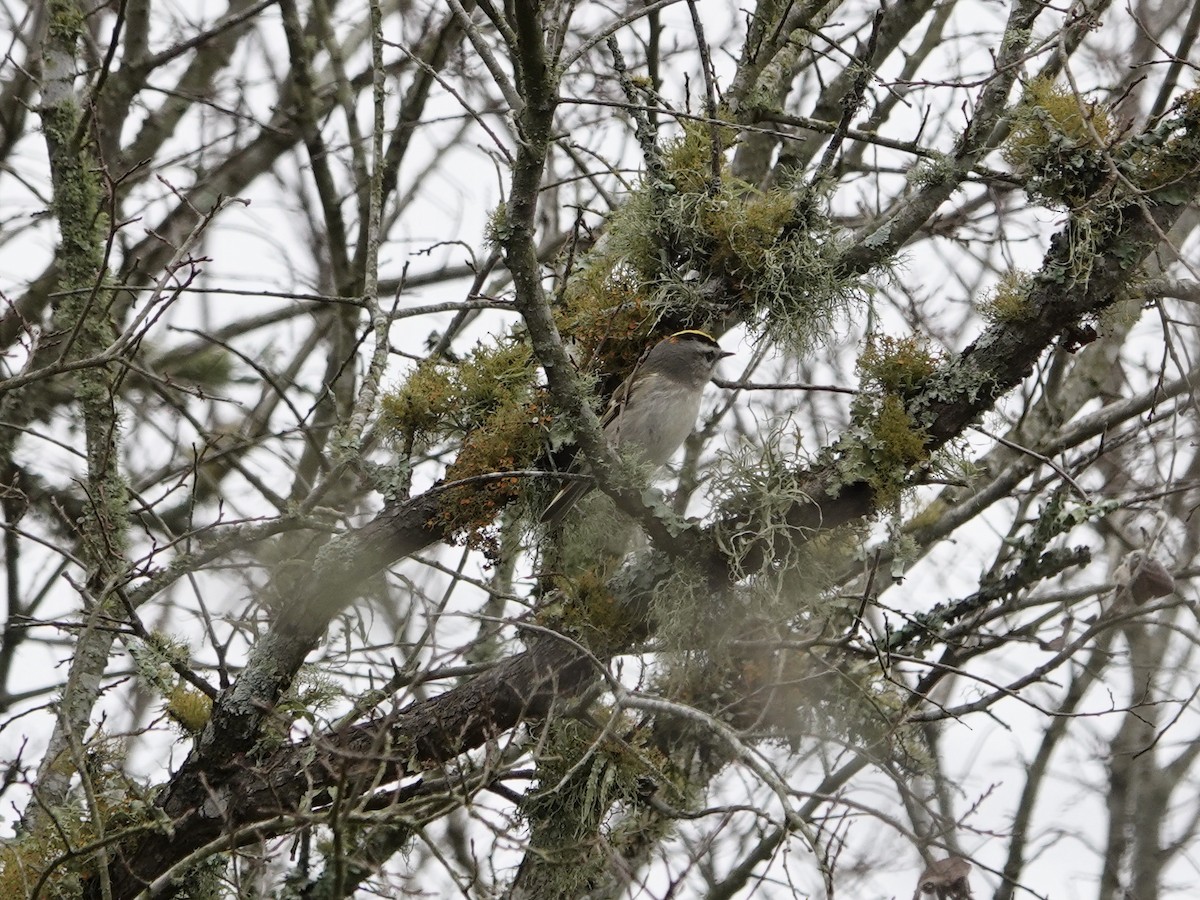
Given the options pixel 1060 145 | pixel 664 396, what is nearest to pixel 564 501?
pixel 664 396

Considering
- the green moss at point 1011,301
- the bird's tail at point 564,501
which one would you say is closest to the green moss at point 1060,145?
the green moss at point 1011,301

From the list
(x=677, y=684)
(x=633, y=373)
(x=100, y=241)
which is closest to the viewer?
(x=633, y=373)

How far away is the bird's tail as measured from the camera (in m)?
4.91

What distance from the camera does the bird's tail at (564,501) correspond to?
4907mm

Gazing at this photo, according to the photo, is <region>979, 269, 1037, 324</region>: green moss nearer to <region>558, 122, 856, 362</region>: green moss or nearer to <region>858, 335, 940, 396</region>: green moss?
<region>858, 335, 940, 396</region>: green moss

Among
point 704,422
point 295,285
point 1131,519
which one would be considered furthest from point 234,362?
point 1131,519

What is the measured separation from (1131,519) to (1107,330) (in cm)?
365

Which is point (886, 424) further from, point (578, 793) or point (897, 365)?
point (578, 793)

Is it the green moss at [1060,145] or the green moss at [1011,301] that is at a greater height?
the green moss at [1060,145]

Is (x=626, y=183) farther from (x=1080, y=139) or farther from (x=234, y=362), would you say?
(x=234, y=362)

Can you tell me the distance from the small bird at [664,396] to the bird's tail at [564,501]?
15.7 inches

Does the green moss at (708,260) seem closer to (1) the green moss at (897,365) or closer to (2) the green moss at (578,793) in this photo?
(1) the green moss at (897,365)

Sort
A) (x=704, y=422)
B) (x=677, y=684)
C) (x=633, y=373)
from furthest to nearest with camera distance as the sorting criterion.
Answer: (x=704, y=422), (x=677, y=684), (x=633, y=373)

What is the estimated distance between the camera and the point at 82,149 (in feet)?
19.3
